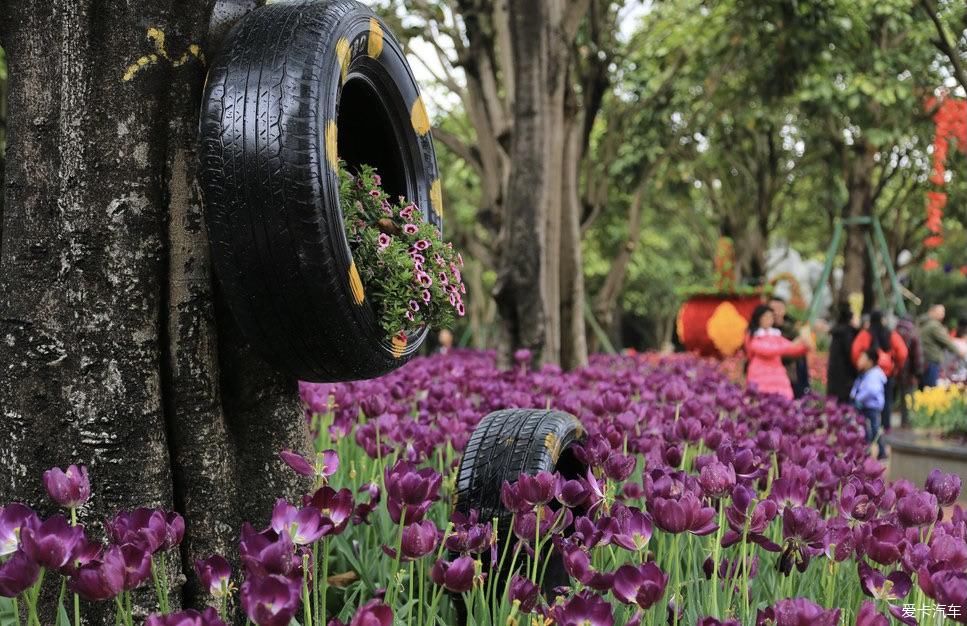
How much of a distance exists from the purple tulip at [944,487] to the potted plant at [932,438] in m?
4.82

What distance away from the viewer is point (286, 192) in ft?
7.47

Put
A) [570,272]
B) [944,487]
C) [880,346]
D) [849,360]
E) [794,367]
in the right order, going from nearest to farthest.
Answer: [944,487] → [570,272] → [880,346] → [849,360] → [794,367]

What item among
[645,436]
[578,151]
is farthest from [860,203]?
[645,436]

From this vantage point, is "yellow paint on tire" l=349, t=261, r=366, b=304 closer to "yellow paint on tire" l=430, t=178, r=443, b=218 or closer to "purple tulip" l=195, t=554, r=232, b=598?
"purple tulip" l=195, t=554, r=232, b=598

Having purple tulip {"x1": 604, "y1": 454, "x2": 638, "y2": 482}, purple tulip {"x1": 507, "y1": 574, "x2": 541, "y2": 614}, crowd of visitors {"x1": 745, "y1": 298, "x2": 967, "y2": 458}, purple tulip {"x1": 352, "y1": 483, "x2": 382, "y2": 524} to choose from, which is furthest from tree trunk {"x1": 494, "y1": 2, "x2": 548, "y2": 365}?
purple tulip {"x1": 507, "y1": 574, "x2": 541, "y2": 614}

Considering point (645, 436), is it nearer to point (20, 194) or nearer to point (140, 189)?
point (140, 189)

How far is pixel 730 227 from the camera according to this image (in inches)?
847

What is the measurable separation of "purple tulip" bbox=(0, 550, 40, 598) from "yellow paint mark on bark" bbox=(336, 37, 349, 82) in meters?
1.48

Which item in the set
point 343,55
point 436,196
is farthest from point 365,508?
point 436,196

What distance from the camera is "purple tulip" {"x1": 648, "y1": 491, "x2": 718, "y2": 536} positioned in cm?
208

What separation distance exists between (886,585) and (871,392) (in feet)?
26.2

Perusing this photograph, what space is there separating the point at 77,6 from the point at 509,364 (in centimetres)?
590

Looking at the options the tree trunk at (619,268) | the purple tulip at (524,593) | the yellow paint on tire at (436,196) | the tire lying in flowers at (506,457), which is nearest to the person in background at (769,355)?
the tree trunk at (619,268)

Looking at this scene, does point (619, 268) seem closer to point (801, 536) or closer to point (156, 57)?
point (156, 57)
